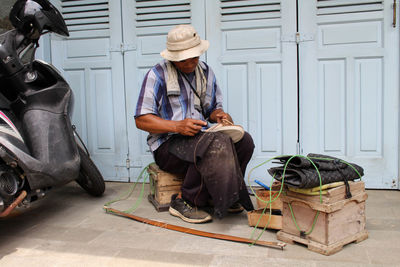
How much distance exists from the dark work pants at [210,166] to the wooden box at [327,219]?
0.39 m

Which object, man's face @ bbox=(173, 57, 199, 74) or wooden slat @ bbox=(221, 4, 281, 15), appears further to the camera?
wooden slat @ bbox=(221, 4, 281, 15)

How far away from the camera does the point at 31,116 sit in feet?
8.42

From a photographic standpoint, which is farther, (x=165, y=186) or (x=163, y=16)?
(x=163, y=16)

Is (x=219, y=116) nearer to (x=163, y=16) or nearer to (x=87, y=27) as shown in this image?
(x=163, y=16)

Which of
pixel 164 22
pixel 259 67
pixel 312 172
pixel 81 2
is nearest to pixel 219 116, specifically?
pixel 259 67

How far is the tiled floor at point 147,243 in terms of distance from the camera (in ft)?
6.82

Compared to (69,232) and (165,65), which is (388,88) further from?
(69,232)

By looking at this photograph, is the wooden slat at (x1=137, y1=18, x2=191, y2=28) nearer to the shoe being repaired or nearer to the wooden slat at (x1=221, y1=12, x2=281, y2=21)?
the wooden slat at (x1=221, y1=12, x2=281, y2=21)

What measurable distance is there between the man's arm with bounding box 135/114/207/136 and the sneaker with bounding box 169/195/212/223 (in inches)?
20.9

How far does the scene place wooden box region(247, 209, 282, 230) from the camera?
242 cm

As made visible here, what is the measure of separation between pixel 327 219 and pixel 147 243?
105 centimetres

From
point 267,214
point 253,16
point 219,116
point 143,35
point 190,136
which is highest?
point 253,16

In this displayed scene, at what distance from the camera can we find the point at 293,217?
88.5 inches

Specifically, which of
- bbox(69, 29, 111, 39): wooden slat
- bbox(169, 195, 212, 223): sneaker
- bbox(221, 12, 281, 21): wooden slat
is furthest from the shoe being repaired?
Result: bbox(69, 29, 111, 39): wooden slat
